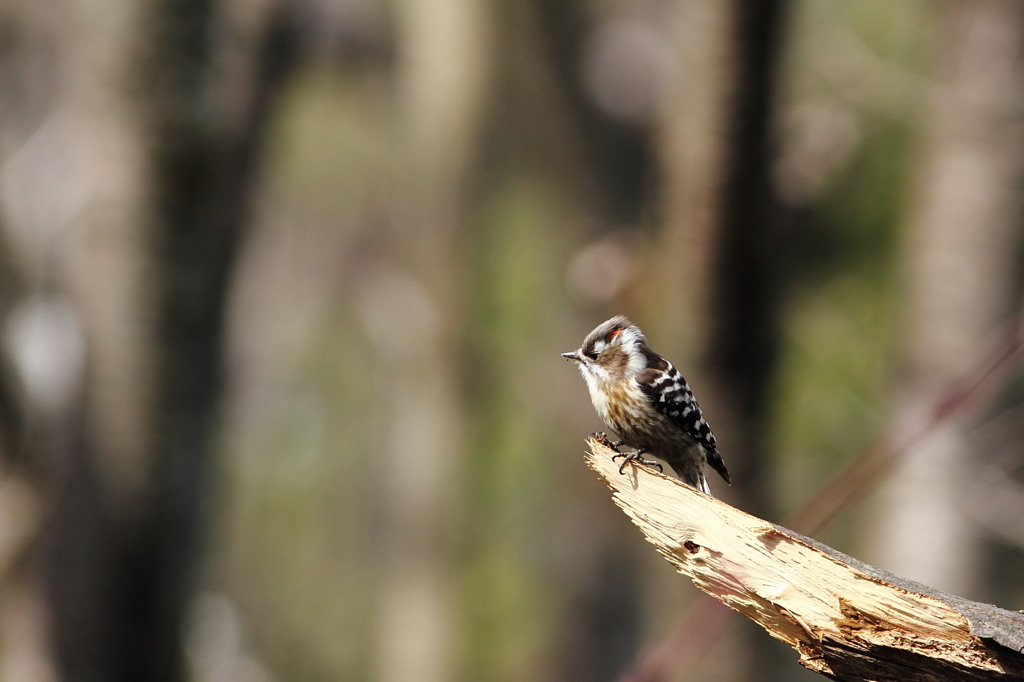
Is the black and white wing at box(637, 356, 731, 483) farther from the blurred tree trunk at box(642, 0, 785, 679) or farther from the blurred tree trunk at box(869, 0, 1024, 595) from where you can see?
the blurred tree trunk at box(869, 0, 1024, 595)

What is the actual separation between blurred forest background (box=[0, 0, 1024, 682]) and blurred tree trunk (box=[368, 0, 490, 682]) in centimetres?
4

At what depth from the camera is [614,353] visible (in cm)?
301

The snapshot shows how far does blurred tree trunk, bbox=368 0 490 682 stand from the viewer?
7973 millimetres

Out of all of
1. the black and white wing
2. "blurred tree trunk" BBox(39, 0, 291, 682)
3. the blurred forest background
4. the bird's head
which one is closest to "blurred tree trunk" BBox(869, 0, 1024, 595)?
the blurred forest background

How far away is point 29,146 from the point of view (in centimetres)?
616

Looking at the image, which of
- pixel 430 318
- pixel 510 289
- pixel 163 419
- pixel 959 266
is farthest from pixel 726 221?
pixel 510 289

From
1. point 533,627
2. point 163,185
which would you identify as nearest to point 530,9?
point 163,185

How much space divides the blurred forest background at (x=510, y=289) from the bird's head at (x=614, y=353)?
2.17ft

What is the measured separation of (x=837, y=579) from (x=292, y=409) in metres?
15.7

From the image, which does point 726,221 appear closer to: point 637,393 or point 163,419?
point 637,393

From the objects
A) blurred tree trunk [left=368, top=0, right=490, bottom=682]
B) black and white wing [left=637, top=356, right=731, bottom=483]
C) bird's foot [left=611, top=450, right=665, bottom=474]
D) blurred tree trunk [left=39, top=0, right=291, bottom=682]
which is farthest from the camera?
blurred tree trunk [left=368, top=0, right=490, bottom=682]

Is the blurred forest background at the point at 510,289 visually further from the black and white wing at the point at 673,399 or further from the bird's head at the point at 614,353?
the bird's head at the point at 614,353

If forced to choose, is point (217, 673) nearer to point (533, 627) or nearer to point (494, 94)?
point (494, 94)

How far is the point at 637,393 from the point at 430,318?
199 inches
